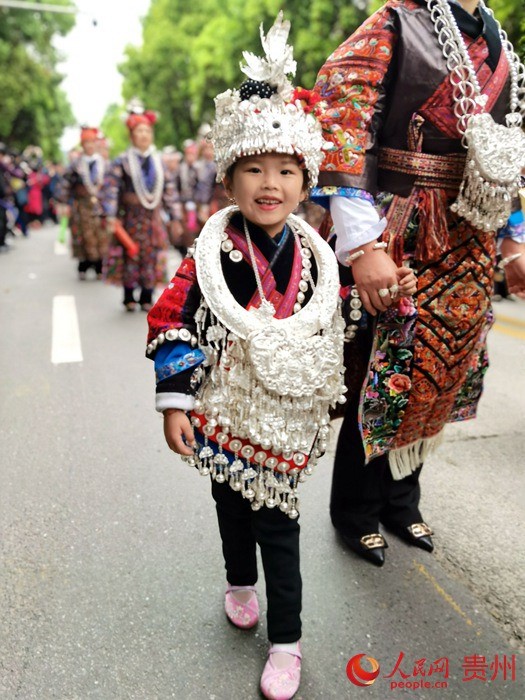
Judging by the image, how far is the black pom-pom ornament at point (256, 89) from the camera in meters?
1.58

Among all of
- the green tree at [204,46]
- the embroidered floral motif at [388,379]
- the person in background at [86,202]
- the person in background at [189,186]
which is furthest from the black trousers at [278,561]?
the person in background at [189,186]

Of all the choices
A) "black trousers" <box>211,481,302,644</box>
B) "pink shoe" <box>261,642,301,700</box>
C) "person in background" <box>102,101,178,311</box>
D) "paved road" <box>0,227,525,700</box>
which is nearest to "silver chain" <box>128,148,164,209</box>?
"person in background" <box>102,101,178,311</box>

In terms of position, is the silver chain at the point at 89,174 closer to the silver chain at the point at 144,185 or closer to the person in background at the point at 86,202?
the person in background at the point at 86,202

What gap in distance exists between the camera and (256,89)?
1.58 metres

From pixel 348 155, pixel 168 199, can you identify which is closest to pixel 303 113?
pixel 348 155

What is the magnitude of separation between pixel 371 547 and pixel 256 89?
5.39ft

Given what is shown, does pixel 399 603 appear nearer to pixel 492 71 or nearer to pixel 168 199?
pixel 492 71

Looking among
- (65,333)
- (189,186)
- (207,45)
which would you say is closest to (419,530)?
(65,333)

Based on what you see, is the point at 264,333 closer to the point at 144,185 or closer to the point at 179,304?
the point at 179,304

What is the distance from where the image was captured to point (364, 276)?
5.75ft

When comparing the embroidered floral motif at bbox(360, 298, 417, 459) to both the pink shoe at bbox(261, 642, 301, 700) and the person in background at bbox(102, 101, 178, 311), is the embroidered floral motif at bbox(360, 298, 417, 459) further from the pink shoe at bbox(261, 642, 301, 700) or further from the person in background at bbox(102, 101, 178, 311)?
the person in background at bbox(102, 101, 178, 311)

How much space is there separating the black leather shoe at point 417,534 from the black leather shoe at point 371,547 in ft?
0.46

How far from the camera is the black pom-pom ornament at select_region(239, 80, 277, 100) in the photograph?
1.58m

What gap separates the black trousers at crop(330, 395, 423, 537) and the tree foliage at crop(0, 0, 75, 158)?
2721 centimetres
